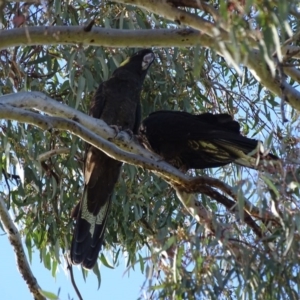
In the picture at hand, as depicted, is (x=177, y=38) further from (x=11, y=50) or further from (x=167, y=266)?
(x=11, y=50)

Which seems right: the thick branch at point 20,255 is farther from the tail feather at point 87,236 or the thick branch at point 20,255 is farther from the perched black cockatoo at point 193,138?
the perched black cockatoo at point 193,138

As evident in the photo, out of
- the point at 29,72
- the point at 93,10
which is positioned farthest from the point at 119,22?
the point at 29,72

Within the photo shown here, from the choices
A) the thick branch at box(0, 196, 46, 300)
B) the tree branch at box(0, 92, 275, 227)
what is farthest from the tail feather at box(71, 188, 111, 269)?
the tree branch at box(0, 92, 275, 227)

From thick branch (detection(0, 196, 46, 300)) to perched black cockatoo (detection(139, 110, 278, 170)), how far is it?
2.43 feet

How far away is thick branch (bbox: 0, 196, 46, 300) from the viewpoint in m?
3.56

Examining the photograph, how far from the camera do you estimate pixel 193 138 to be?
3.84 metres

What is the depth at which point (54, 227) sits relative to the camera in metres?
4.45

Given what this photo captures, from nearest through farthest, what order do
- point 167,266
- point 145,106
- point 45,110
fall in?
point 167,266
point 45,110
point 145,106

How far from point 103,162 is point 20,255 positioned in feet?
2.61

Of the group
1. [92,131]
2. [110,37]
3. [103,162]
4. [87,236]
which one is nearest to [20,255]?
[87,236]

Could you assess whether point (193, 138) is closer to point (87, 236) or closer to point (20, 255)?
point (87, 236)

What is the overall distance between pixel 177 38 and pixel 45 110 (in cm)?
56

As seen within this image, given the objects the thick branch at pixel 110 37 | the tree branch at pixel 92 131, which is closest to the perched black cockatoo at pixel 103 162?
the tree branch at pixel 92 131

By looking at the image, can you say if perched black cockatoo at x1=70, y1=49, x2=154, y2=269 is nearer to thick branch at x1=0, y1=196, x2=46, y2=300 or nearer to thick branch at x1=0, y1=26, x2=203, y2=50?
thick branch at x1=0, y1=196, x2=46, y2=300
